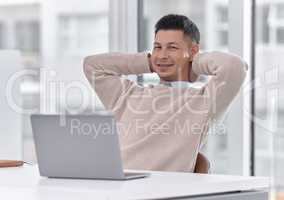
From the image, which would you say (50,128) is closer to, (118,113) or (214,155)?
(118,113)

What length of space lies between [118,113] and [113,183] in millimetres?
898

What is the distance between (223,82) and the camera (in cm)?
222

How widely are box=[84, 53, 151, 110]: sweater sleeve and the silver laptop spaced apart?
0.81 m

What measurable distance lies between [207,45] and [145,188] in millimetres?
1804

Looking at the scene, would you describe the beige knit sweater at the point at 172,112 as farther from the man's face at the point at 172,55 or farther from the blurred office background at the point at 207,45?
the blurred office background at the point at 207,45

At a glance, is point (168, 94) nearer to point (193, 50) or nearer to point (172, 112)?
point (172, 112)

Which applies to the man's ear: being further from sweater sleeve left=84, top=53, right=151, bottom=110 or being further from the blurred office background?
the blurred office background

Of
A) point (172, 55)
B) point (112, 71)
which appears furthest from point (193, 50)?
point (112, 71)

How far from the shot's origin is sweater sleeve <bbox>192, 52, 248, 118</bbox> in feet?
7.27

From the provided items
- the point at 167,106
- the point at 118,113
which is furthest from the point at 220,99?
the point at 118,113

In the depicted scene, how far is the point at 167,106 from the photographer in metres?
2.36

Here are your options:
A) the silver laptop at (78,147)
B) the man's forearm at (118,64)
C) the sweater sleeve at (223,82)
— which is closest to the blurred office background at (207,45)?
the man's forearm at (118,64)

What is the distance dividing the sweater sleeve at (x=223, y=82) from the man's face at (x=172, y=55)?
184mm

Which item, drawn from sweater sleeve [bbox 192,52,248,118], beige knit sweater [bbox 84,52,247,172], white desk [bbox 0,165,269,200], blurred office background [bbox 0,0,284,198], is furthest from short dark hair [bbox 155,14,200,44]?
white desk [bbox 0,165,269,200]
